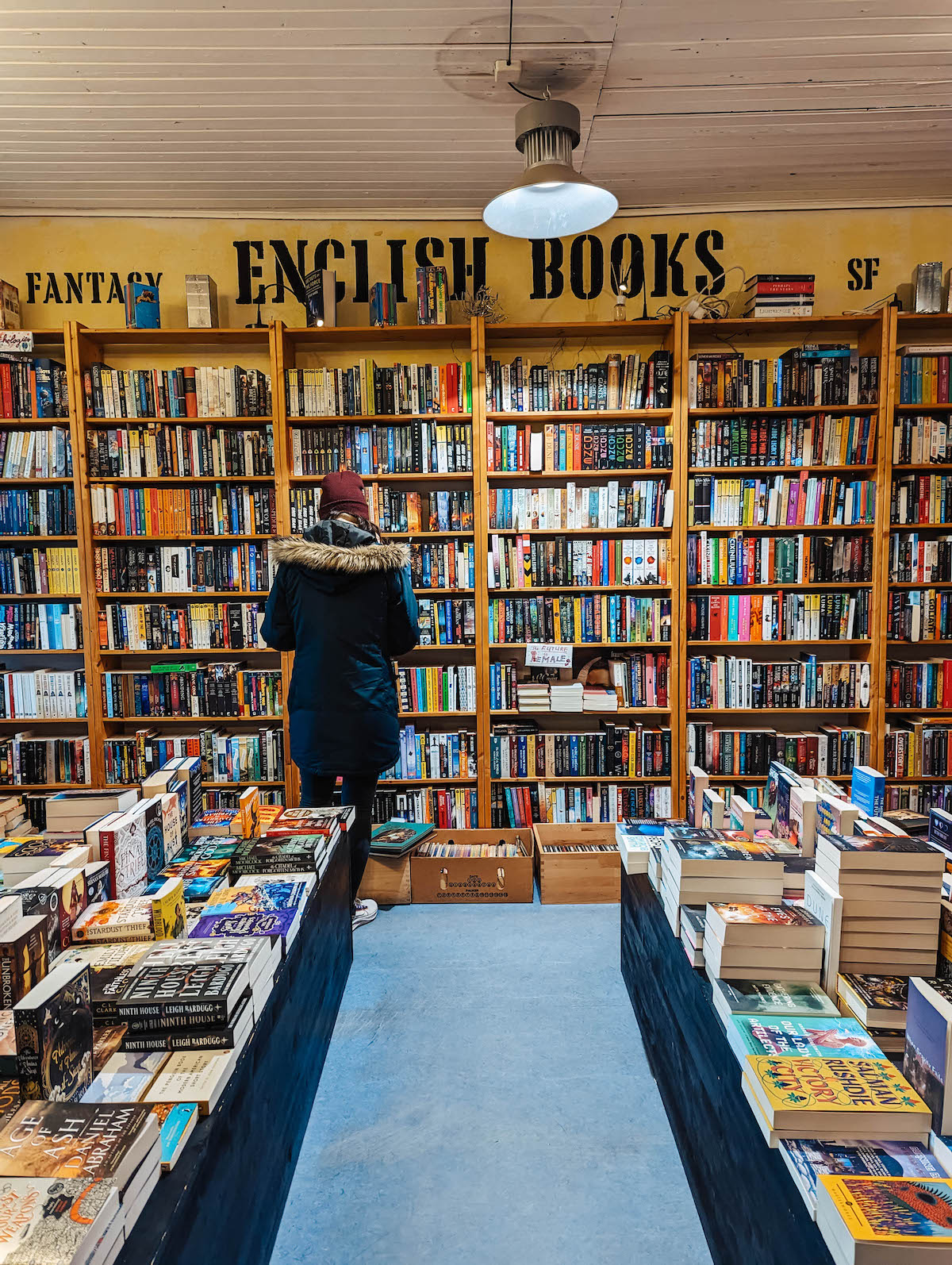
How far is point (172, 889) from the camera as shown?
5.90 ft

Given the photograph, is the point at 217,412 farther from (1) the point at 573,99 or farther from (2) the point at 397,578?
(1) the point at 573,99

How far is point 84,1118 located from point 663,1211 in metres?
1.35

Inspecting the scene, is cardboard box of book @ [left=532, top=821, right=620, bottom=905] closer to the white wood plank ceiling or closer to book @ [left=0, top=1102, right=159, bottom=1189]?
book @ [left=0, top=1102, right=159, bottom=1189]

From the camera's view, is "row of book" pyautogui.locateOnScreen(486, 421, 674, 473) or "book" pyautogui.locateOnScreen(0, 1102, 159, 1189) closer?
"book" pyautogui.locateOnScreen(0, 1102, 159, 1189)

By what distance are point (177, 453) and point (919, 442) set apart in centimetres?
365

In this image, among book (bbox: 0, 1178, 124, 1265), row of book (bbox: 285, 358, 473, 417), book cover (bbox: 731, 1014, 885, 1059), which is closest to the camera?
book (bbox: 0, 1178, 124, 1265)

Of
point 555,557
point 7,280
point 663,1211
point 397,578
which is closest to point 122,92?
point 7,280

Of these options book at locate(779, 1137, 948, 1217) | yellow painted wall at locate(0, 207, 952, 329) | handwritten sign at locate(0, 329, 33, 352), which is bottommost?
book at locate(779, 1137, 948, 1217)

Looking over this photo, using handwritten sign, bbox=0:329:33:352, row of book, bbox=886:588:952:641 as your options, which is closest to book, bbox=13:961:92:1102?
handwritten sign, bbox=0:329:33:352

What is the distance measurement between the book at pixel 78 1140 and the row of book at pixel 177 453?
307 centimetres

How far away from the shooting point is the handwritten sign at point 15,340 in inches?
143

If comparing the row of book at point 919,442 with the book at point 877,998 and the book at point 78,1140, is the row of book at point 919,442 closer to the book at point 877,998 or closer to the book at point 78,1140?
the book at point 877,998

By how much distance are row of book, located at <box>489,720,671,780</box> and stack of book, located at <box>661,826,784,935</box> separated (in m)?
1.88

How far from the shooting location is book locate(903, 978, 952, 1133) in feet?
3.81
